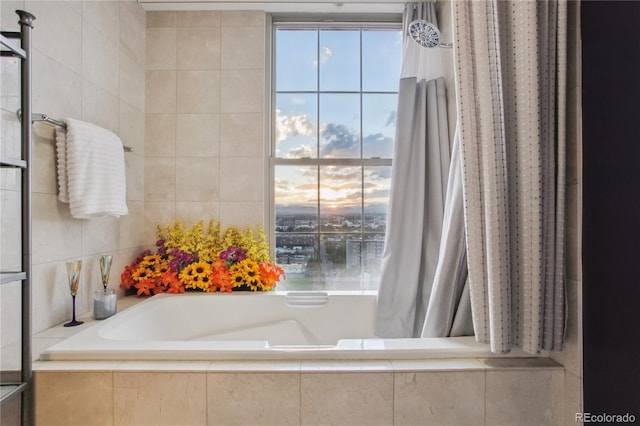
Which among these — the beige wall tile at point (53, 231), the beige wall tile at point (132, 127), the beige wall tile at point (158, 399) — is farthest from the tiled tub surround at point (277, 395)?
the beige wall tile at point (132, 127)

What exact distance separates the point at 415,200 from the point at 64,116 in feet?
5.98

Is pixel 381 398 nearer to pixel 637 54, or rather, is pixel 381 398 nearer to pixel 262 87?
pixel 637 54

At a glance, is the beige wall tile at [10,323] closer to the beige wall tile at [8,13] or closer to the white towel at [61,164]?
the white towel at [61,164]

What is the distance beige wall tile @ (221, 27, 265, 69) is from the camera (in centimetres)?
218

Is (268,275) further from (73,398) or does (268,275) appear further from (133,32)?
(133,32)

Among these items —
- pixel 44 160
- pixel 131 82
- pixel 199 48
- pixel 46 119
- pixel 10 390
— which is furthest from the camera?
pixel 199 48

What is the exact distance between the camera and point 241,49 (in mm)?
2188

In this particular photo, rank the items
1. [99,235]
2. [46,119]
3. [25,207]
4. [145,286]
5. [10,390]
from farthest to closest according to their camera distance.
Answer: [145,286] < [99,235] < [46,119] < [25,207] < [10,390]

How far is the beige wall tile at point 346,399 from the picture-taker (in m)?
1.04

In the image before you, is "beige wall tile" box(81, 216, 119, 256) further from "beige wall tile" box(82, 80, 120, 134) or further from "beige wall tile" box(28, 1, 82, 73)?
"beige wall tile" box(28, 1, 82, 73)

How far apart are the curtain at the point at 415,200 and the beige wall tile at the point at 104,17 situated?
1.68 m

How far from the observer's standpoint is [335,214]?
228 centimetres

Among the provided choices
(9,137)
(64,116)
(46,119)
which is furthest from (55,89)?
(9,137)

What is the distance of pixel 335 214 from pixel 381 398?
1.36 m
